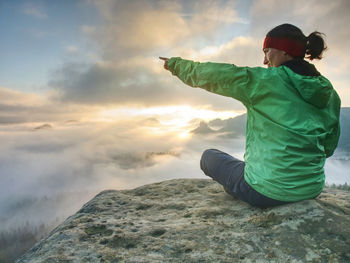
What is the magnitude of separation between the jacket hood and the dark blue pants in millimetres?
1821

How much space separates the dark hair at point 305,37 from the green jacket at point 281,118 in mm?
704

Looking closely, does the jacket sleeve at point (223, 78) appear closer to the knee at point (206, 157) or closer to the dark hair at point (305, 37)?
the dark hair at point (305, 37)

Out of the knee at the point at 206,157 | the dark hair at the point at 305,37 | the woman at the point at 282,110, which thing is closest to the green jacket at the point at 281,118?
the woman at the point at 282,110

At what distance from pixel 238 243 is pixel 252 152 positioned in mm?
1557

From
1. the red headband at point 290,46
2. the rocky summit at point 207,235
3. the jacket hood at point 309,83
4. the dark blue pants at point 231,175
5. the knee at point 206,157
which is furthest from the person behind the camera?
the knee at point 206,157

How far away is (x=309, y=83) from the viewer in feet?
12.1

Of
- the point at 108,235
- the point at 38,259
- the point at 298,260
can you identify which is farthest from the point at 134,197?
the point at 298,260

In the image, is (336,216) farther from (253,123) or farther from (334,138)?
(253,123)

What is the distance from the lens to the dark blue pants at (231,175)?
178 inches

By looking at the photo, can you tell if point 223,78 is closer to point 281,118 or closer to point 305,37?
point 281,118

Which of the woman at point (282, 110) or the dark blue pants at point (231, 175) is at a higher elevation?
the woman at point (282, 110)

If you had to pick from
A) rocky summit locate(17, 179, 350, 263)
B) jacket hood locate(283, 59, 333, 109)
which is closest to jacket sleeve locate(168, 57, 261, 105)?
jacket hood locate(283, 59, 333, 109)

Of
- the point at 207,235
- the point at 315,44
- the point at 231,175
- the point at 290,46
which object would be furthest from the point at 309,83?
the point at 207,235

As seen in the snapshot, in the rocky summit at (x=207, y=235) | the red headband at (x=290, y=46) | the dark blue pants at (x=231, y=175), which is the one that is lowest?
the rocky summit at (x=207, y=235)
